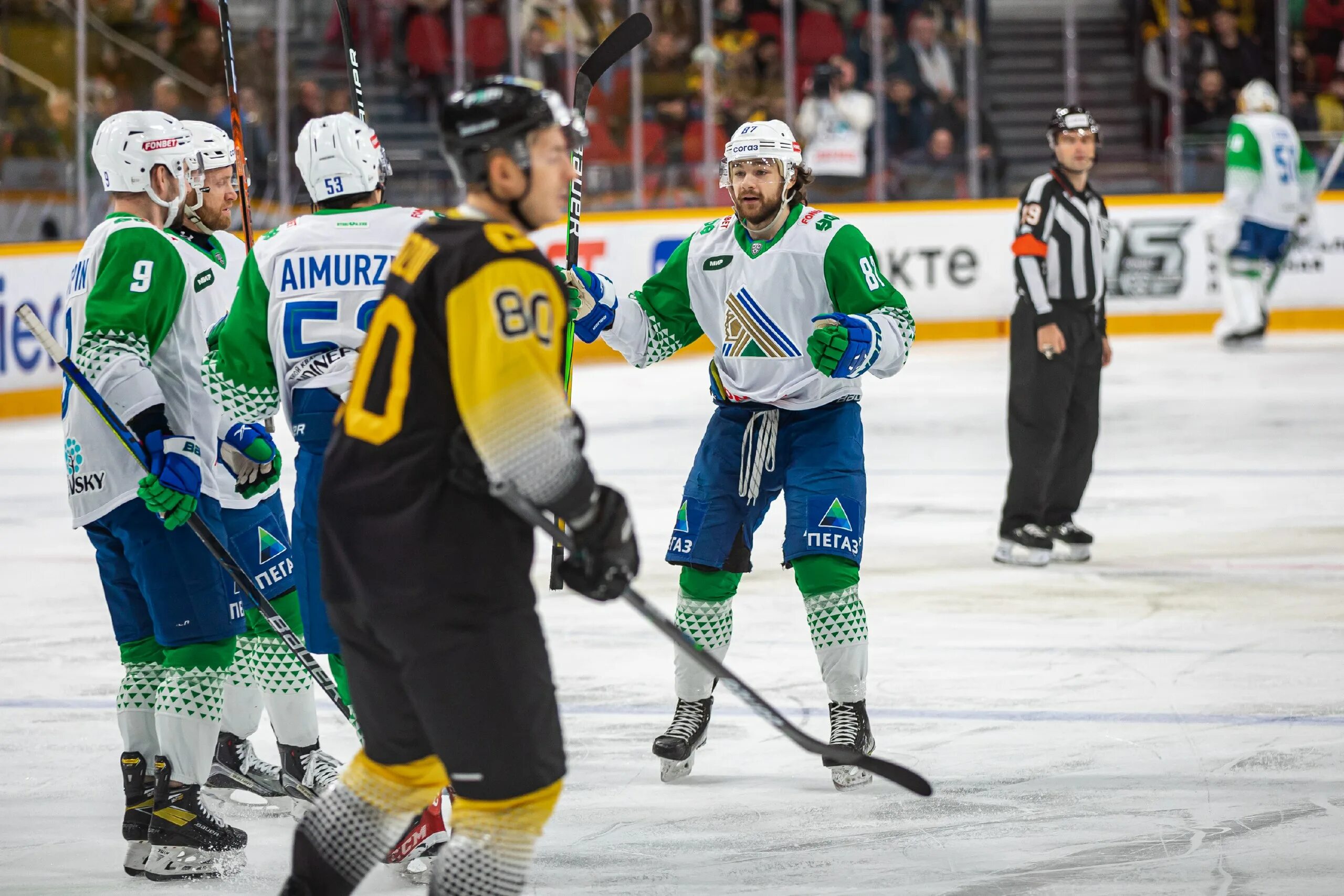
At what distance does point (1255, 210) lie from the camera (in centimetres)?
1302

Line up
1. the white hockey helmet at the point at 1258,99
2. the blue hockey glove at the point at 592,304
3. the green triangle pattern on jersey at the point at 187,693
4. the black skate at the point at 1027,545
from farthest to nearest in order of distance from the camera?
1. the white hockey helmet at the point at 1258,99
2. the black skate at the point at 1027,545
3. the blue hockey glove at the point at 592,304
4. the green triangle pattern on jersey at the point at 187,693

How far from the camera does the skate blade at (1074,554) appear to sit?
671 centimetres

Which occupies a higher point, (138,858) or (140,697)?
(140,697)

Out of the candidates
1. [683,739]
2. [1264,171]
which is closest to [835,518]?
[683,739]

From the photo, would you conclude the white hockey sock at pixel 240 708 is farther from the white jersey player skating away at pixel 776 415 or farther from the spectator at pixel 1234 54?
the spectator at pixel 1234 54

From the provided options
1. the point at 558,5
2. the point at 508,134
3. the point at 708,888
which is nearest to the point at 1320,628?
the point at 708,888

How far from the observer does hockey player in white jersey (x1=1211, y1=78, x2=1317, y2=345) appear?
12.9 m

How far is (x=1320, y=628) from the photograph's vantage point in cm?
552

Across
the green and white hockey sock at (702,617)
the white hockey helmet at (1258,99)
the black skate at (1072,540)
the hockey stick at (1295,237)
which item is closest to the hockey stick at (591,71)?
the green and white hockey sock at (702,617)

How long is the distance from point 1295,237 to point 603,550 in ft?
37.7

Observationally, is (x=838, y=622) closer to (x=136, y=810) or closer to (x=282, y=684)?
(x=282, y=684)

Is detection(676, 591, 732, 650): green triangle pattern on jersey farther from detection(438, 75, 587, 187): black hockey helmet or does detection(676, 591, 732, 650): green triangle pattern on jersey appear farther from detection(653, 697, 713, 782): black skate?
detection(438, 75, 587, 187): black hockey helmet

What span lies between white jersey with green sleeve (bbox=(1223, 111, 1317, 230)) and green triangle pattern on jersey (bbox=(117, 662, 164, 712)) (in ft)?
34.8

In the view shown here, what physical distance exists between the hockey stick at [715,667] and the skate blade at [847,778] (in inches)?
38.3
